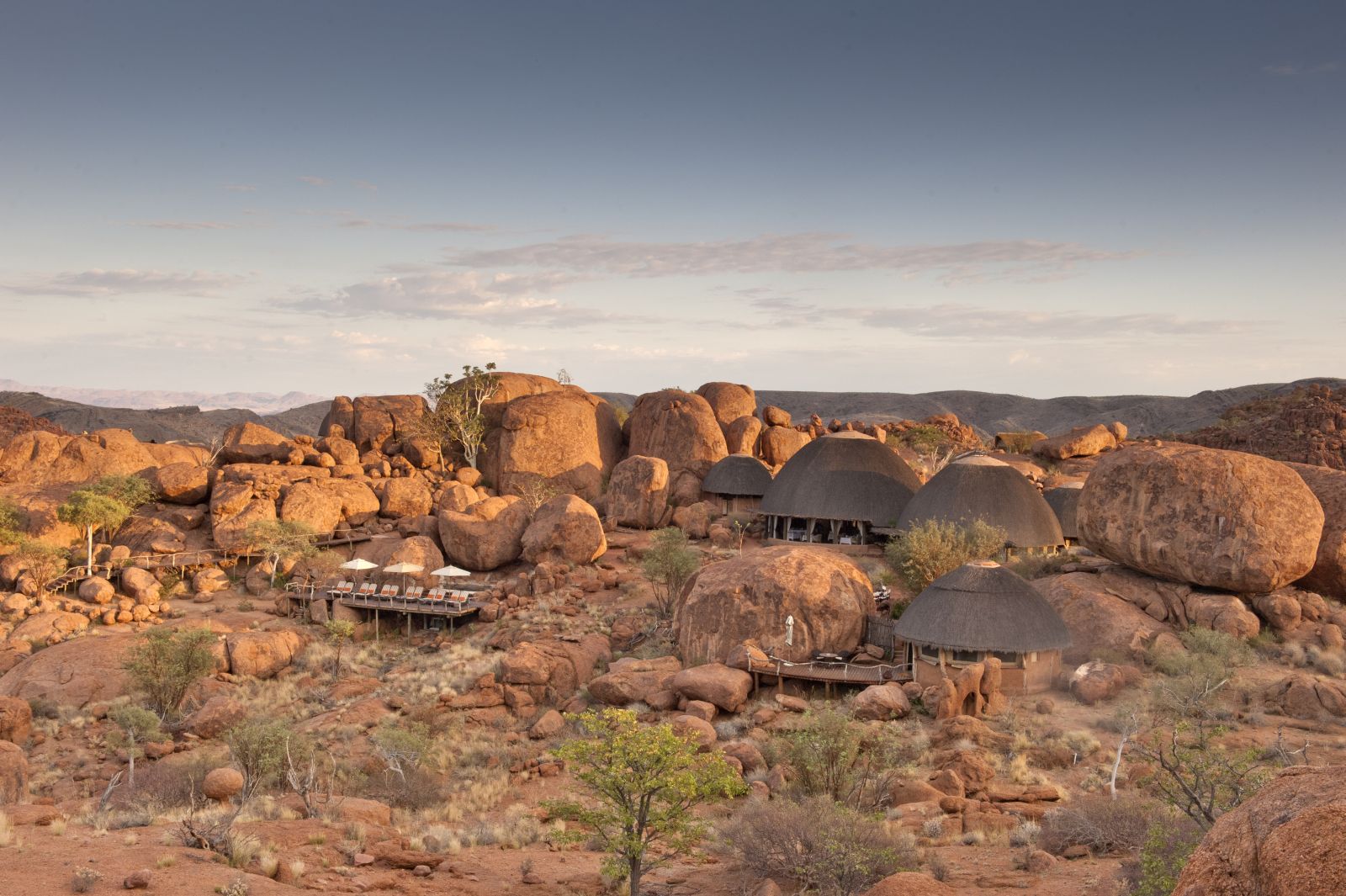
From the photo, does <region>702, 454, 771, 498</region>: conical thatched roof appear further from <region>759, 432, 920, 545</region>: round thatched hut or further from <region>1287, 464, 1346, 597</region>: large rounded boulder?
<region>1287, 464, 1346, 597</region>: large rounded boulder

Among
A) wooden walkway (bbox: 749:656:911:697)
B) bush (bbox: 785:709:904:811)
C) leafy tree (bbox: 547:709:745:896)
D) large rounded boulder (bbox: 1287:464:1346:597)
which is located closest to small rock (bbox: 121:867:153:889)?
leafy tree (bbox: 547:709:745:896)

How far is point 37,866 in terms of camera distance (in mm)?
11852

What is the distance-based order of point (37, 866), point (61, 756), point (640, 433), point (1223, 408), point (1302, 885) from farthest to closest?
1. point (1223, 408)
2. point (640, 433)
3. point (61, 756)
4. point (37, 866)
5. point (1302, 885)

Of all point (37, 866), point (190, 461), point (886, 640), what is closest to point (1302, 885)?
point (37, 866)

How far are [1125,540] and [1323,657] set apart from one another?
5.73m

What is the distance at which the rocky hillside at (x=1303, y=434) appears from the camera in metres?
55.5

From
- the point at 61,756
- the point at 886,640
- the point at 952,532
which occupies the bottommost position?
the point at 61,756

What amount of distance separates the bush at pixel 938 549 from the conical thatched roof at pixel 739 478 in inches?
518

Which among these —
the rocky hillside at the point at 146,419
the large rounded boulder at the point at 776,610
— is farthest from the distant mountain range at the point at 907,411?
the large rounded boulder at the point at 776,610

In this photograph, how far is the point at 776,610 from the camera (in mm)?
27438

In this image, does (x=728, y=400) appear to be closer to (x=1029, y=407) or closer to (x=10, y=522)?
(x=10, y=522)

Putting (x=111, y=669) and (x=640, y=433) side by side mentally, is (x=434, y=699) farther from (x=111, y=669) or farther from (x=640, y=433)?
(x=640, y=433)

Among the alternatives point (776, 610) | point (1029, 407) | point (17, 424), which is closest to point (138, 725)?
point (776, 610)

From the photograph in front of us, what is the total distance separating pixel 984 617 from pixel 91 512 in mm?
36084
